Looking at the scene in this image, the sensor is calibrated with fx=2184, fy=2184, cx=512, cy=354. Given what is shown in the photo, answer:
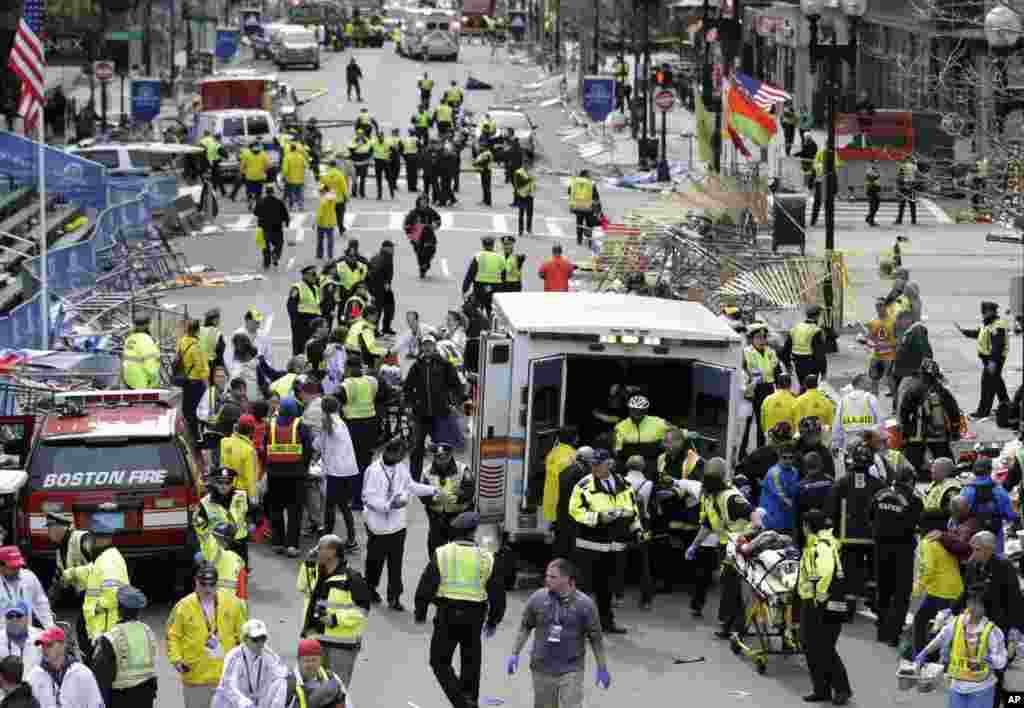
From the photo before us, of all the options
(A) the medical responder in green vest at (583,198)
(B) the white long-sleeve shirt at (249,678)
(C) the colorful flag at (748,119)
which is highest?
(C) the colorful flag at (748,119)

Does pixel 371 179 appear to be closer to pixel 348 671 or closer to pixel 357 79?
pixel 357 79

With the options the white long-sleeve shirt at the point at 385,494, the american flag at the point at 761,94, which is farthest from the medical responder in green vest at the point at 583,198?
the white long-sleeve shirt at the point at 385,494

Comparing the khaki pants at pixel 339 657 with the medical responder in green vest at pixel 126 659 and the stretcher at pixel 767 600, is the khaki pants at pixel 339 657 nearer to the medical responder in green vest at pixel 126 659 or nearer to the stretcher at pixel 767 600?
the medical responder in green vest at pixel 126 659

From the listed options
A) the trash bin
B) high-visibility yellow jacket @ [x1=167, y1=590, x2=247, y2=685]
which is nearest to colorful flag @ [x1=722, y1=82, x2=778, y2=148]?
the trash bin

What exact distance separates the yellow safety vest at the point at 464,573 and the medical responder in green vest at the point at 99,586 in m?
2.12

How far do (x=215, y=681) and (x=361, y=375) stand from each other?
7.82 meters

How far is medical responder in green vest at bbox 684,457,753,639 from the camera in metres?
17.3

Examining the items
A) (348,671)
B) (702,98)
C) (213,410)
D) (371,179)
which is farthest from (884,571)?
(371,179)

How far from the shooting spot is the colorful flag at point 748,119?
3644 cm

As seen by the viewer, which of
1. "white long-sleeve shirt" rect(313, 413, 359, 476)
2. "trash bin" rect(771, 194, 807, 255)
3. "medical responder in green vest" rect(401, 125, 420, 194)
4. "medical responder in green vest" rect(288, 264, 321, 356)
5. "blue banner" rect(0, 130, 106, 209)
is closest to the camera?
"white long-sleeve shirt" rect(313, 413, 359, 476)

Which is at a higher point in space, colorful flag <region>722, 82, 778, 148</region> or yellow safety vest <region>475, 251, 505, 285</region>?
colorful flag <region>722, 82, 778, 148</region>

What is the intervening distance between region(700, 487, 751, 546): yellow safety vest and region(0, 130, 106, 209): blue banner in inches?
896

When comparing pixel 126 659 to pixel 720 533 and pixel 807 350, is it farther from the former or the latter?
pixel 807 350

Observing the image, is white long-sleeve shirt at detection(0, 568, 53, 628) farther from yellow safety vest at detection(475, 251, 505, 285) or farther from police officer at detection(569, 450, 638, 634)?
yellow safety vest at detection(475, 251, 505, 285)
